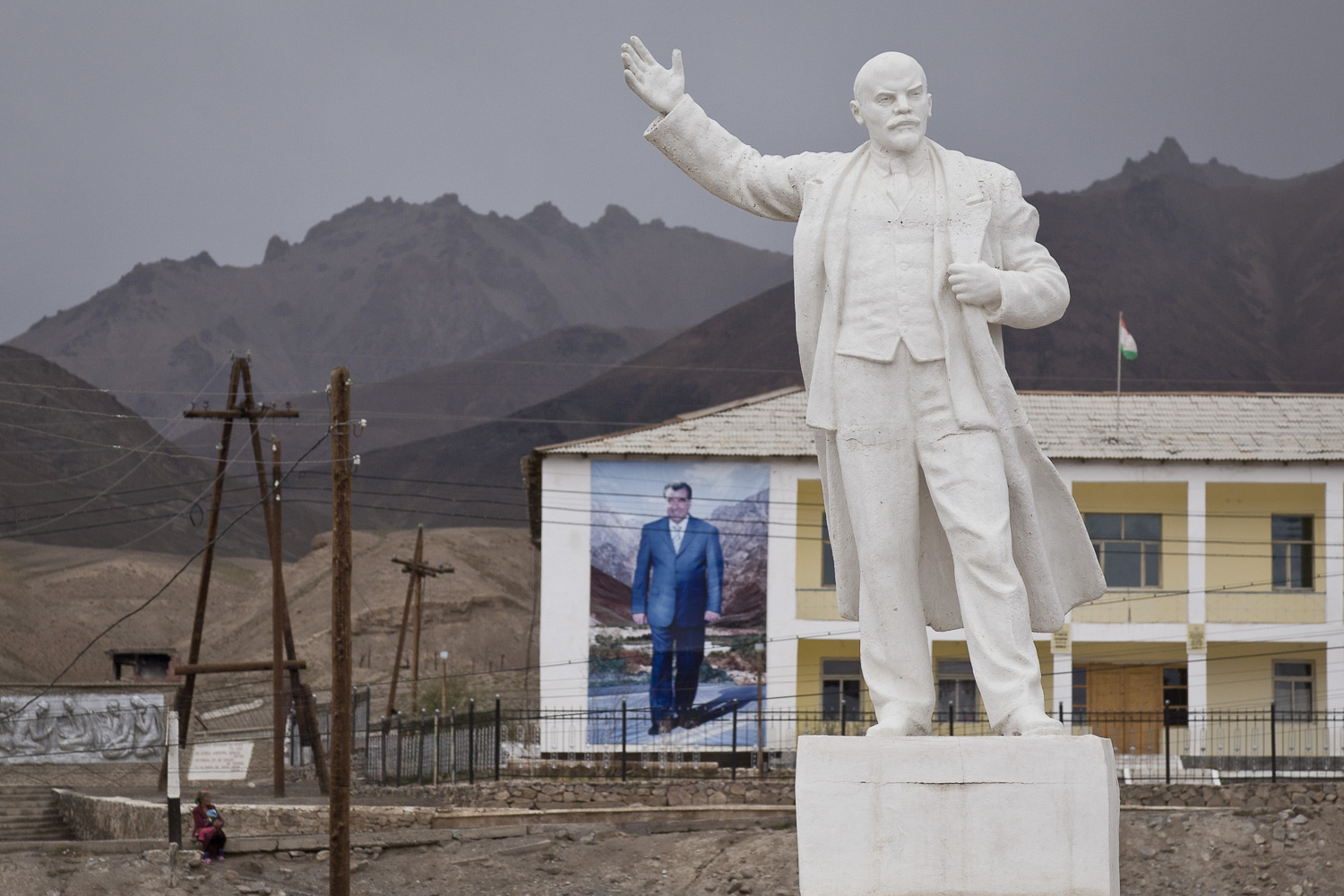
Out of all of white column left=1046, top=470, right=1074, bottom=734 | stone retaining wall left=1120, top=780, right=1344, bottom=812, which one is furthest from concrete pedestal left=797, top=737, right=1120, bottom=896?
white column left=1046, top=470, right=1074, bottom=734

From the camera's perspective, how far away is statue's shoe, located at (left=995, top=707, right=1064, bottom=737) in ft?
18.1

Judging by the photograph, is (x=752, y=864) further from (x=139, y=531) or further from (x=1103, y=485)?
(x=139, y=531)

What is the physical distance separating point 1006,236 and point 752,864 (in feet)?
52.4

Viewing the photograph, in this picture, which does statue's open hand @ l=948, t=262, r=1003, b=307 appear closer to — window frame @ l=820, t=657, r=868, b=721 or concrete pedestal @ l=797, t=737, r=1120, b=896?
concrete pedestal @ l=797, t=737, r=1120, b=896

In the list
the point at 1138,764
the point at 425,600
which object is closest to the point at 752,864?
the point at 1138,764

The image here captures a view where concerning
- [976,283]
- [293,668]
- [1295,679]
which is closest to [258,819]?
[293,668]

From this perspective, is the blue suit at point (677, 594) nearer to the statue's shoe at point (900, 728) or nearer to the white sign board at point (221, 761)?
the white sign board at point (221, 761)

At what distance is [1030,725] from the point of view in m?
5.55

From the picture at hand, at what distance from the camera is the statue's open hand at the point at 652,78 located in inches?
258

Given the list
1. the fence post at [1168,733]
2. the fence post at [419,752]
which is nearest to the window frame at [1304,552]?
the fence post at [1168,733]

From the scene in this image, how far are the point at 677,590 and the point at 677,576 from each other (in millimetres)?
335

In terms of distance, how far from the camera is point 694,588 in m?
35.7

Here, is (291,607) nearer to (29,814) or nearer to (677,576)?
(29,814)

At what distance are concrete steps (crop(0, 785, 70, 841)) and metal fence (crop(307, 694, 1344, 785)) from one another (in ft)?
21.8
